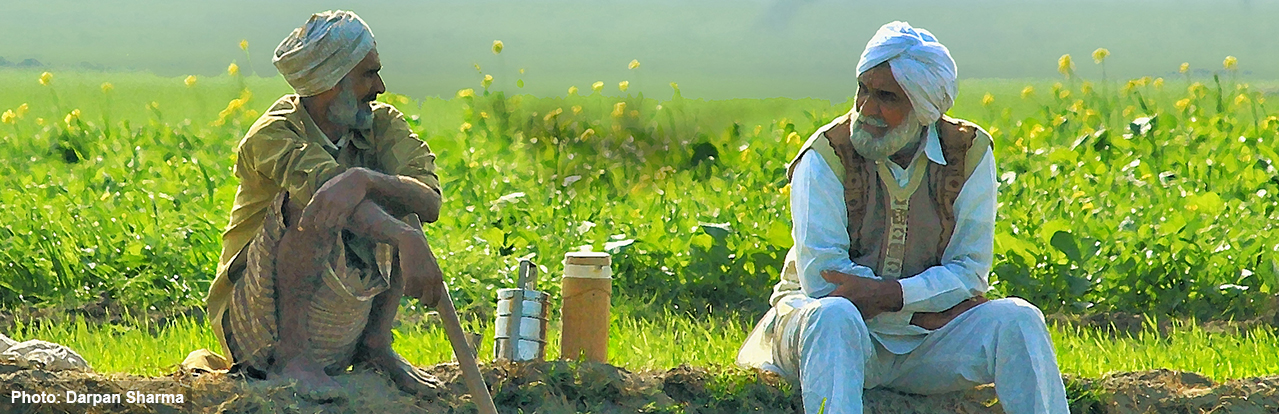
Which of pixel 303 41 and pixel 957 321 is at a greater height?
pixel 303 41

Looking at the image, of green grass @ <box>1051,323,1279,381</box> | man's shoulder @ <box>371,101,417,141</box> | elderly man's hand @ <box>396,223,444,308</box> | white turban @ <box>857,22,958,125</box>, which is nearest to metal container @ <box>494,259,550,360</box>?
man's shoulder @ <box>371,101,417,141</box>

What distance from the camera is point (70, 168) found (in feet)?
30.2

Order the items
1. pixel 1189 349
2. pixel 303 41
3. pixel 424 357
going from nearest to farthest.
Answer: pixel 303 41 → pixel 424 357 → pixel 1189 349

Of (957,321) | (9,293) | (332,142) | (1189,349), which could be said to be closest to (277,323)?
(332,142)

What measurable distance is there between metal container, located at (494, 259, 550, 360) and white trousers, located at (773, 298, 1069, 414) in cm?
80

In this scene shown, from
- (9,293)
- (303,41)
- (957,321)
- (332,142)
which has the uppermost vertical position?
(303,41)

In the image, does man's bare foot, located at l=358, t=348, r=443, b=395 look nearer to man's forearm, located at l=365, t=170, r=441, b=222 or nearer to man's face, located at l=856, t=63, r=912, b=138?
man's forearm, located at l=365, t=170, r=441, b=222

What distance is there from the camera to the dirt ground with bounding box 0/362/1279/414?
14.2 feet

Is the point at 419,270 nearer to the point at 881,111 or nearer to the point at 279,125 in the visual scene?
the point at 279,125

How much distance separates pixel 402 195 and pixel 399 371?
683 millimetres

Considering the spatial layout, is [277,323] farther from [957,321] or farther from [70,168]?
[70,168]

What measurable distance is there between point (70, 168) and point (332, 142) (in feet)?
17.9

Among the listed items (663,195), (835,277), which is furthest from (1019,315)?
(663,195)

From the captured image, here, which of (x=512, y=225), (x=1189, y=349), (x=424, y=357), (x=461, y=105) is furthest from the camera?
(x=461, y=105)
